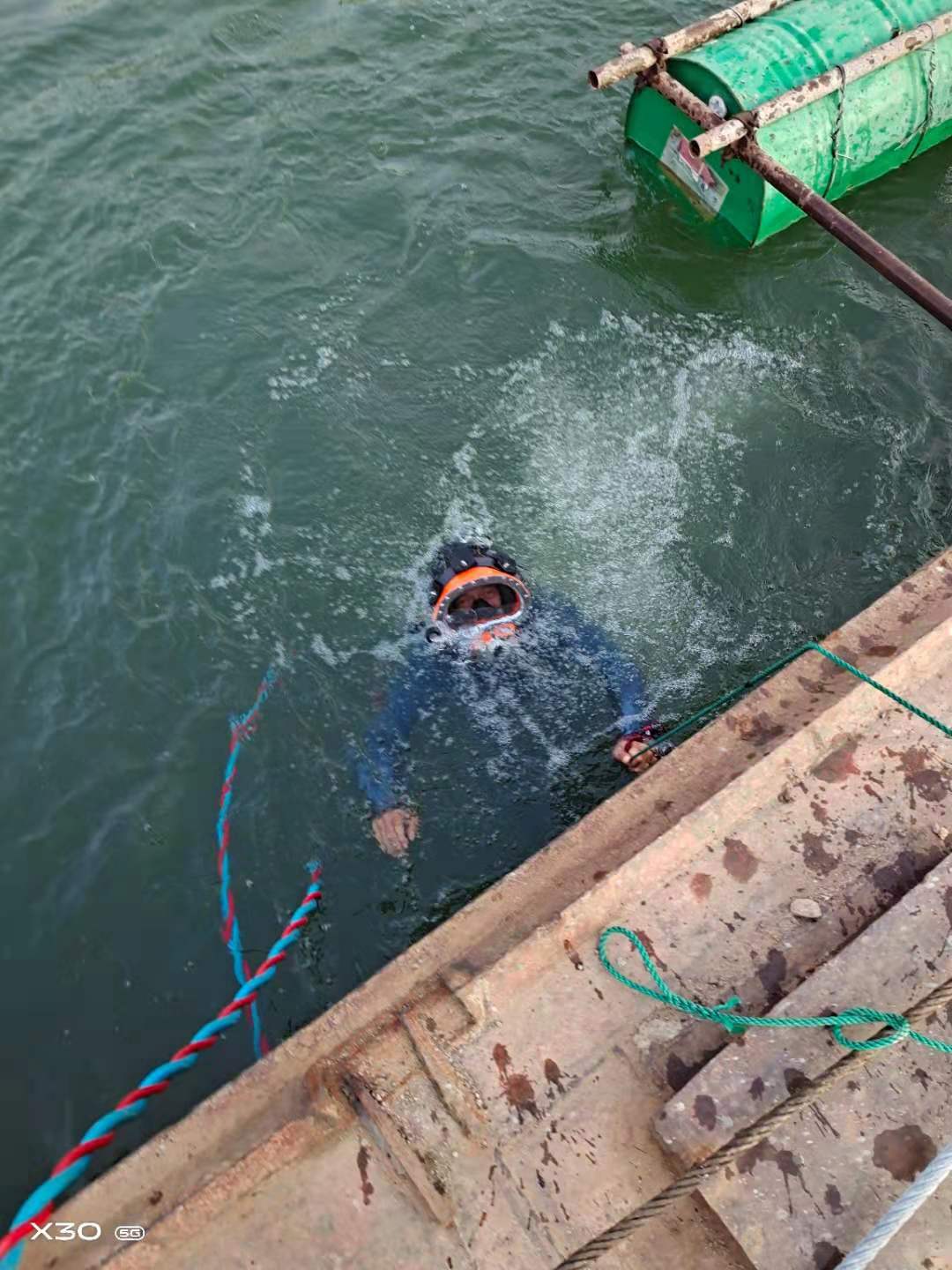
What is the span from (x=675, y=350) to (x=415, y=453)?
222 cm

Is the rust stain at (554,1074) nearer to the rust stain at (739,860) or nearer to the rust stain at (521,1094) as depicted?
the rust stain at (521,1094)

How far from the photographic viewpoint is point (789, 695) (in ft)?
14.3

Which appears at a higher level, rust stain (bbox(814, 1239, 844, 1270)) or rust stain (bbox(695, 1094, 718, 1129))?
rust stain (bbox(695, 1094, 718, 1129))

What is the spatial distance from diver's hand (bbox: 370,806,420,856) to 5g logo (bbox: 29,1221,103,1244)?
2227mm

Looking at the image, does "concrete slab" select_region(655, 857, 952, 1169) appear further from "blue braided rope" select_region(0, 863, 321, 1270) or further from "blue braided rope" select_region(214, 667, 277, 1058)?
"blue braided rope" select_region(214, 667, 277, 1058)

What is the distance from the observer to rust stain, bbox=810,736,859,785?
13.6 feet

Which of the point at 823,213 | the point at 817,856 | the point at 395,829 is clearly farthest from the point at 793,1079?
the point at 823,213

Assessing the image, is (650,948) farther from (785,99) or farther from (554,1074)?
(785,99)

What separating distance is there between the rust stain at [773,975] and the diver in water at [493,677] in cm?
Result: 151

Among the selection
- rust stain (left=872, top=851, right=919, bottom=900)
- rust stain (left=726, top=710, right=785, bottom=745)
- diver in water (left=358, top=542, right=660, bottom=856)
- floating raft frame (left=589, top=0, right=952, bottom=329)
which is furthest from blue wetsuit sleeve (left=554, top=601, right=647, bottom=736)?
floating raft frame (left=589, top=0, right=952, bottom=329)

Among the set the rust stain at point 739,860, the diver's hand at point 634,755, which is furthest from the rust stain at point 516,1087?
the diver's hand at point 634,755

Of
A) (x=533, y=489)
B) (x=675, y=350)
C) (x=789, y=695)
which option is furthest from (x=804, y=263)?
(x=789, y=695)

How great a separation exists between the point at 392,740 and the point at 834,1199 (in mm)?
3119

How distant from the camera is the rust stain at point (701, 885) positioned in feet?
12.7
